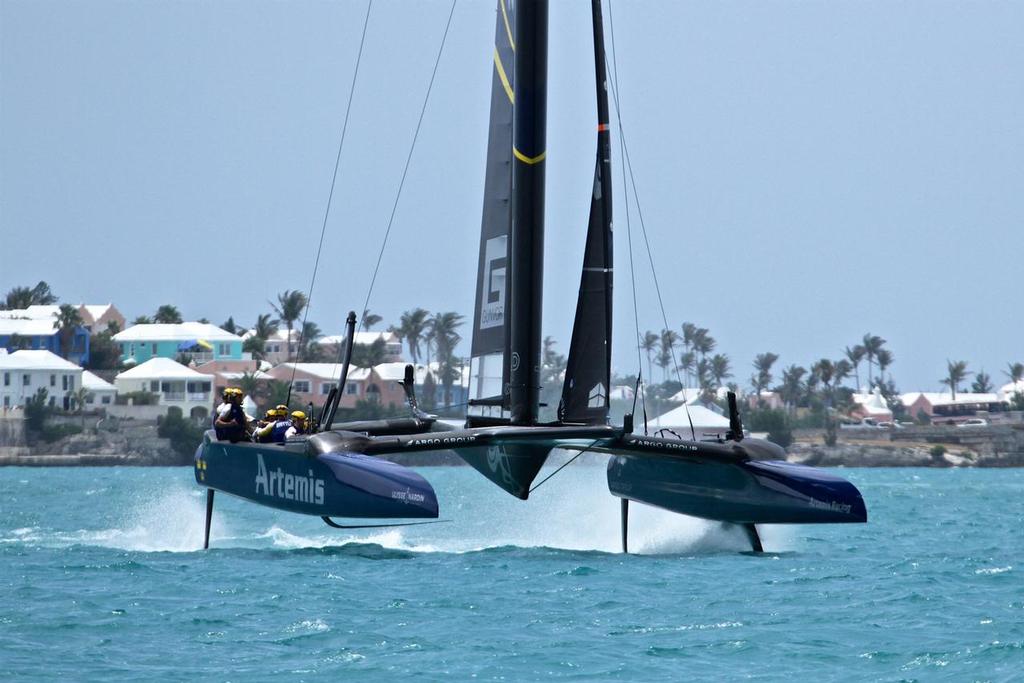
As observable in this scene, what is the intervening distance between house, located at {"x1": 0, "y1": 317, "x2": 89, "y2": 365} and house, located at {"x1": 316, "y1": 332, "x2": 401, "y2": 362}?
45.8 feet

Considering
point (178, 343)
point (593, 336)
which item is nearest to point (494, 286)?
point (593, 336)

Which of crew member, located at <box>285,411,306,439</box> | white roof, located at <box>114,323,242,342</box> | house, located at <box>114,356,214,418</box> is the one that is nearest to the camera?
crew member, located at <box>285,411,306,439</box>

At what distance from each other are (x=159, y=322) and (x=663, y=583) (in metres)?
78.9

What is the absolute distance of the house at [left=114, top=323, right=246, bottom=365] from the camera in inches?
3194

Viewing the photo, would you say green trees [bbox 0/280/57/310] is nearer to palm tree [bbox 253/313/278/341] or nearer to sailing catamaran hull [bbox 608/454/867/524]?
palm tree [bbox 253/313/278/341]

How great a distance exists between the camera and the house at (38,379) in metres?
68.5

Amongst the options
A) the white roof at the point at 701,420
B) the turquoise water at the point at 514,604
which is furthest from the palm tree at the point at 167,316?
the turquoise water at the point at 514,604

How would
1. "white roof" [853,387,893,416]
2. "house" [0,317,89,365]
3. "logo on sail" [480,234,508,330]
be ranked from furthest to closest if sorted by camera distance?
1. "white roof" [853,387,893,416]
2. "house" [0,317,89,365]
3. "logo on sail" [480,234,508,330]

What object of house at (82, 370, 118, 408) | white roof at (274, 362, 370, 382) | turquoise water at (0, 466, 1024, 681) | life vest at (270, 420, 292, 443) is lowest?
turquoise water at (0, 466, 1024, 681)

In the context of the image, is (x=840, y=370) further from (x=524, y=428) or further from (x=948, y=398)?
(x=524, y=428)

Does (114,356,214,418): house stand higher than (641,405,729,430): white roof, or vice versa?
(114,356,214,418): house

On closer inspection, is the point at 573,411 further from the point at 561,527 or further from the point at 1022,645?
the point at 561,527

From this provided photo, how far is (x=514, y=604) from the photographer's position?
37.7 ft

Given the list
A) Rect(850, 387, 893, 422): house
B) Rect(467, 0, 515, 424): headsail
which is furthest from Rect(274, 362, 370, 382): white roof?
Rect(467, 0, 515, 424): headsail
